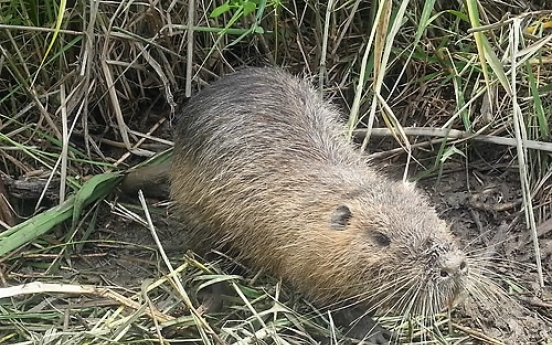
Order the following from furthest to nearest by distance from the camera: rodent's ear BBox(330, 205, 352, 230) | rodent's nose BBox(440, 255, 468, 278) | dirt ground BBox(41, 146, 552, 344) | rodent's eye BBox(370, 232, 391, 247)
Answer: dirt ground BBox(41, 146, 552, 344)
rodent's ear BBox(330, 205, 352, 230)
rodent's eye BBox(370, 232, 391, 247)
rodent's nose BBox(440, 255, 468, 278)

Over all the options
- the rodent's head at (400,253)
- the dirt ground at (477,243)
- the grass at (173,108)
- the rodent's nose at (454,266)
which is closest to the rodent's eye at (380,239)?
the rodent's head at (400,253)

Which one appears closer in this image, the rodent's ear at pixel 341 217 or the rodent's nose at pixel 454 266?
the rodent's nose at pixel 454 266

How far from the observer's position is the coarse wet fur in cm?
219

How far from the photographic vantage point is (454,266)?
2115 millimetres

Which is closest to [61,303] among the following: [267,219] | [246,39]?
[267,219]

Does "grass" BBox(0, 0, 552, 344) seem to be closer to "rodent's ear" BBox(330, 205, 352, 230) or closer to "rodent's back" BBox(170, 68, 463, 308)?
"rodent's back" BBox(170, 68, 463, 308)

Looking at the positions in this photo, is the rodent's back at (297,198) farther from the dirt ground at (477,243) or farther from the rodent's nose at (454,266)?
the dirt ground at (477,243)

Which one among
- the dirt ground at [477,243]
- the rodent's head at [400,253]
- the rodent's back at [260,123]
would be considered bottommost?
the dirt ground at [477,243]

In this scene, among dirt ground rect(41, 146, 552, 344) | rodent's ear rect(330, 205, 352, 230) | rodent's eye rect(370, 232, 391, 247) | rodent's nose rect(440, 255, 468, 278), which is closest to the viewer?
rodent's nose rect(440, 255, 468, 278)

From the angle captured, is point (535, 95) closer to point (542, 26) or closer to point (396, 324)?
point (542, 26)

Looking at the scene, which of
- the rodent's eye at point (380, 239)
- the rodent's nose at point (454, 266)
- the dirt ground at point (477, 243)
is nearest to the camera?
the rodent's nose at point (454, 266)

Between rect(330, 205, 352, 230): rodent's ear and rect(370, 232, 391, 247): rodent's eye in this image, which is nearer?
rect(370, 232, 391, 247): rodent's eye

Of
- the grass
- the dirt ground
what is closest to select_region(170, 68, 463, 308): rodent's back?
the grass

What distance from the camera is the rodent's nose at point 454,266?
2.12 m
